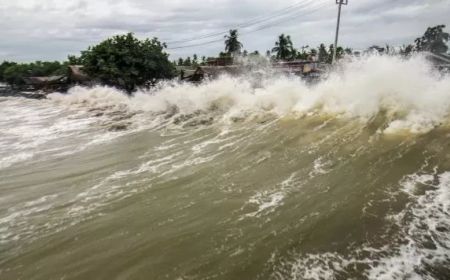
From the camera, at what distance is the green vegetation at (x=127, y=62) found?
31.0 meters

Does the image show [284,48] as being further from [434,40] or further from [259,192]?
[259,192]

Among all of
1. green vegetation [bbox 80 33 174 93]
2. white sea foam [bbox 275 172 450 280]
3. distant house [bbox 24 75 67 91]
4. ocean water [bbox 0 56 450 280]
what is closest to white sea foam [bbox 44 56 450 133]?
ocean water [bbox 0 56 450 280]

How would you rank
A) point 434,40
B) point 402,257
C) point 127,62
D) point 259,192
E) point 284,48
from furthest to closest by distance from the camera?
point 284,48, point 434,40, point 127,62, point 259,192, point 402,257

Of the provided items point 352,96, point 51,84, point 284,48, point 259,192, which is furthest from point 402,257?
point 284,48

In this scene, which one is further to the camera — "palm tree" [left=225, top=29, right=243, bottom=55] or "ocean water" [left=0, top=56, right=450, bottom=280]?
"palm tree" [left=225, top=29, right=243, bottom=55]

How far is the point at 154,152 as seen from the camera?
1122cm

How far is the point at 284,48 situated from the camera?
211 ft

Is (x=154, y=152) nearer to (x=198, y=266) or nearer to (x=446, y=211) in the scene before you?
(x=198, y=266)

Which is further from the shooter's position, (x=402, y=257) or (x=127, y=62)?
(x=127, y=62)

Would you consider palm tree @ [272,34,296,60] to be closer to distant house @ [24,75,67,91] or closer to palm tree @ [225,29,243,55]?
palm tree @ [225,29,243,55]

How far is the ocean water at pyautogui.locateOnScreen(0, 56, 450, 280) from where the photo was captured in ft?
15.8

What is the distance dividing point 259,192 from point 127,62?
26.2 m

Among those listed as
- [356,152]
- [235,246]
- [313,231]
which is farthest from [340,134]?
[235,246]

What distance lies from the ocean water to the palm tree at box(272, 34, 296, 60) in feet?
166
